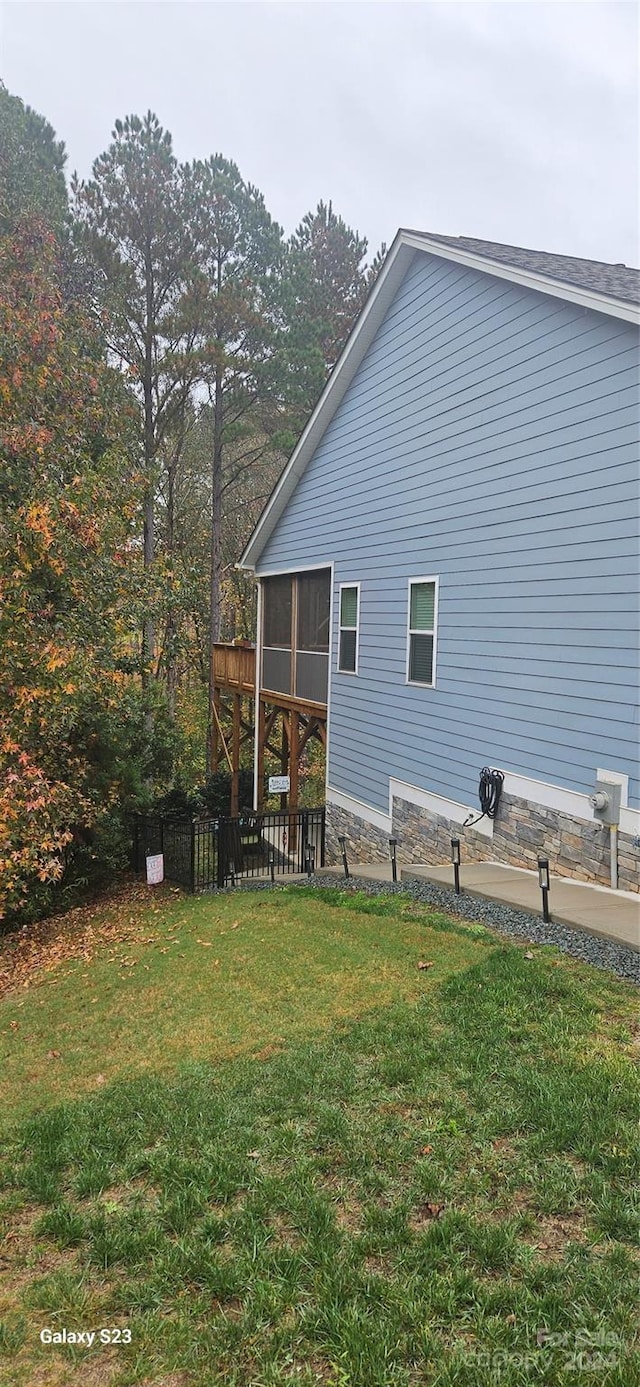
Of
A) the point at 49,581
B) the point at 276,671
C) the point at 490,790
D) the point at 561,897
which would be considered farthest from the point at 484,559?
the point at 276,671

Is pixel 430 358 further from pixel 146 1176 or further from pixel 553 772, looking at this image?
pixel 146 1176

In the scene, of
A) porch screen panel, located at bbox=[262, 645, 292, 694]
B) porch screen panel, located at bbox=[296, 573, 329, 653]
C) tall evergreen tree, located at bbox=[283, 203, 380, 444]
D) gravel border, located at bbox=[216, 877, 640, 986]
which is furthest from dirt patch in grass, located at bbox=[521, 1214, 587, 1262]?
tall evergreen tree, located at bbox=[283, 203, 380, 444]

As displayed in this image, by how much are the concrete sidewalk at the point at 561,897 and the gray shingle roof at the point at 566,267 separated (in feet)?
16.5

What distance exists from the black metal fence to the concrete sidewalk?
12.9ft

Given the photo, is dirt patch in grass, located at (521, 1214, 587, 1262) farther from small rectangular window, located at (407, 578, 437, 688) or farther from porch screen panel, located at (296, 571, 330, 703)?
porch screen panel, located at (296, 571, 330, 703)

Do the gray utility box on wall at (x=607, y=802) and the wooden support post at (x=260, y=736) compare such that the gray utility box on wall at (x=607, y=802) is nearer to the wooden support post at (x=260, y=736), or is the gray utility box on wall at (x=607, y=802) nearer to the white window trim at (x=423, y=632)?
the white window trim at (x=423, y=632)

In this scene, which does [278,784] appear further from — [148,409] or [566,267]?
[148,409]

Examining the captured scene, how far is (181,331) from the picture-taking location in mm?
19016

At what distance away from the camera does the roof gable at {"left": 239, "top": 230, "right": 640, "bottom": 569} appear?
6.43 m

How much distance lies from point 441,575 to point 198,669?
2497 centimetres

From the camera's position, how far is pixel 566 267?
306 inches

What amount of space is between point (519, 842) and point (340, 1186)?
17.1 ft

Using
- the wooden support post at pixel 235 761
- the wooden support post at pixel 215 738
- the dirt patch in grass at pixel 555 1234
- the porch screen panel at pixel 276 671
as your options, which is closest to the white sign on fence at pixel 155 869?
the porch screen panel at pixel 276 671

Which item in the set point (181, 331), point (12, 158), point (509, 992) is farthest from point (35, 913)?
point (12, 158)
